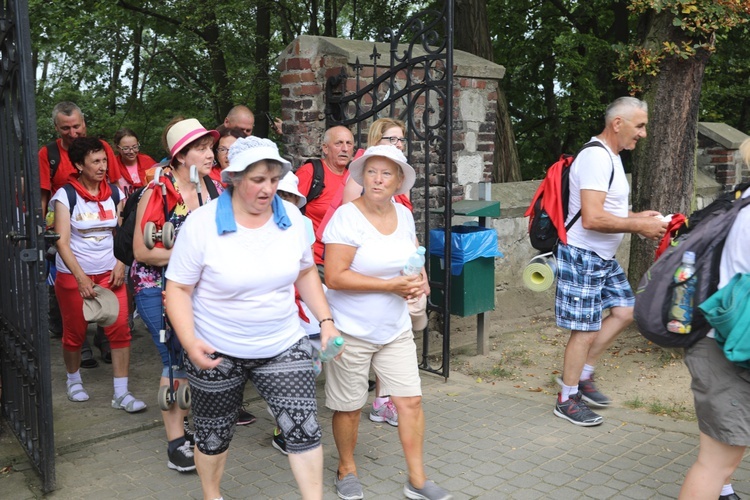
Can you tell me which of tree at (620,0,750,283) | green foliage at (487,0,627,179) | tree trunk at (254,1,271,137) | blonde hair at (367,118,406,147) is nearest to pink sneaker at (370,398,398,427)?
blonde hair at (367,118,406,147)

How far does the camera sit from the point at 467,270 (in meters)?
6.13

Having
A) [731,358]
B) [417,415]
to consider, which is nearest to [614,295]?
[417,415]

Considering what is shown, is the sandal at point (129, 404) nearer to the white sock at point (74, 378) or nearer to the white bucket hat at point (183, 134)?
the white sock at point (74, 378)

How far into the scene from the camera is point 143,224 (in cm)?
405

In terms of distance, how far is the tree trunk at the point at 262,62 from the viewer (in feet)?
42.4

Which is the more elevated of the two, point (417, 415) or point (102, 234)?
point (102, 234)

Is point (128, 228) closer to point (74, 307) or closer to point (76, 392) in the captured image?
point (74, 307)

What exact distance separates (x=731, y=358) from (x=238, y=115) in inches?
160

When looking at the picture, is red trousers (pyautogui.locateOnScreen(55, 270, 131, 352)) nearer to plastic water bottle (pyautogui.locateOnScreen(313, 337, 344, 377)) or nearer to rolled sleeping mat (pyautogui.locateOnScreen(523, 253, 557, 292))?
plastic water bottle (pyautogui.locateOnScreen(313, 337, 344, 377))

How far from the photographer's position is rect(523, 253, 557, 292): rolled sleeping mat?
5082 millimetres

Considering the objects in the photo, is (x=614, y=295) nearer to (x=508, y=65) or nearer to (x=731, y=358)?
(x=731, y=358)

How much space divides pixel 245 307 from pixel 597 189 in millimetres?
2538

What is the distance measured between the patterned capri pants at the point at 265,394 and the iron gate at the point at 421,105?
2.55 metres

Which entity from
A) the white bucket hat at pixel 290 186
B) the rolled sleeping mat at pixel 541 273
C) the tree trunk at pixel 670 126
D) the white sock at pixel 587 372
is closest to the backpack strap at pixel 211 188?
the white bucket hat at pixel 290 186
